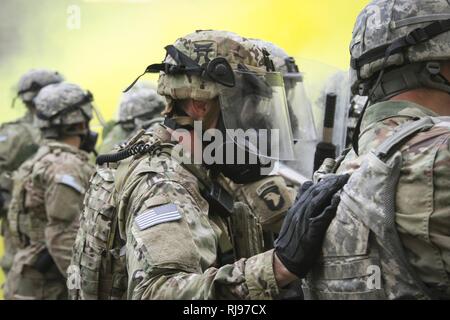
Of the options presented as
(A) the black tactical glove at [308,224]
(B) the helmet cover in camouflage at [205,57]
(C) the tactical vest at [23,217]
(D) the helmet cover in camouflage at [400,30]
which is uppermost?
(D) the helmet cover in camouflage at [400,30]

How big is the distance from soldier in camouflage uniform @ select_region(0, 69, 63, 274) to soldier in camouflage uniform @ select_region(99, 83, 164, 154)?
78 cm

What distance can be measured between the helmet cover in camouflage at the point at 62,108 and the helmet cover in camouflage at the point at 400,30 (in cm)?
401

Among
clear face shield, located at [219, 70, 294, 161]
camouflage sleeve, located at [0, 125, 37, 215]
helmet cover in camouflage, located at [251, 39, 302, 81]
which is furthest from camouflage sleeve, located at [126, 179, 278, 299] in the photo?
camouflage sleeve, located at [0, 125, 37, 215]

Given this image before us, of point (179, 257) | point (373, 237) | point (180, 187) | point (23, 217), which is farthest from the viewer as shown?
point (23, 217)

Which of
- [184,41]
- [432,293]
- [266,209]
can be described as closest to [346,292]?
[432,293]

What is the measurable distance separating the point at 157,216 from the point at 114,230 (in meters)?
0.53

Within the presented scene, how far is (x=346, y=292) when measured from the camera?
2.27 m

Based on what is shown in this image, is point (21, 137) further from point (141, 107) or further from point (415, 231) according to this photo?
point (415, 231)

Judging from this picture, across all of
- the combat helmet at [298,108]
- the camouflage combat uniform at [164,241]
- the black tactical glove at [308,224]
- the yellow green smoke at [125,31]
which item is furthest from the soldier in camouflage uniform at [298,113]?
the yellow green smoke at [125,31]

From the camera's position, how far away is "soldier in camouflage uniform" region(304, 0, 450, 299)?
2086mm

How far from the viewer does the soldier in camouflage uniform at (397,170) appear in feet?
6.84

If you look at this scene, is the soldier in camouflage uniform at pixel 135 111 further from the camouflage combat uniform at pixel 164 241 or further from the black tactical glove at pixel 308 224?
the black tactical glove at pixel 308 224

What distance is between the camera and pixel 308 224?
2.30 metres

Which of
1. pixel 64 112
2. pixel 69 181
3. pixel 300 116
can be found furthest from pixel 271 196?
pixel 64 112
